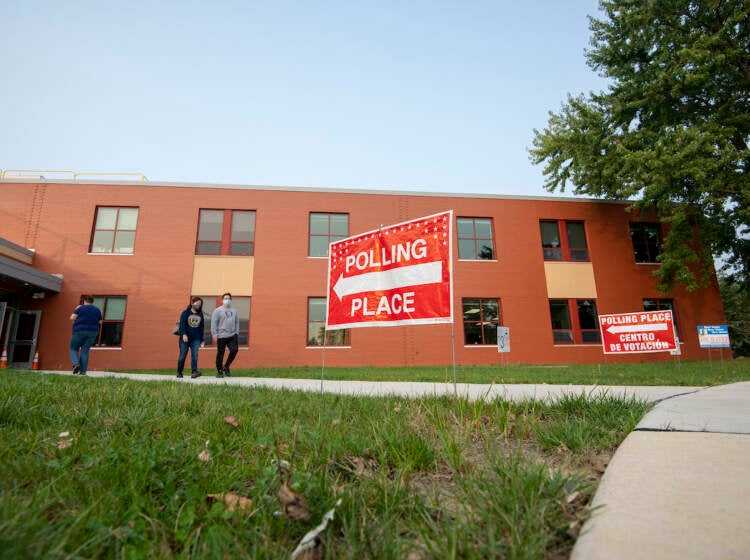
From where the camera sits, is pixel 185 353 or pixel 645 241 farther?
pixel 645 241

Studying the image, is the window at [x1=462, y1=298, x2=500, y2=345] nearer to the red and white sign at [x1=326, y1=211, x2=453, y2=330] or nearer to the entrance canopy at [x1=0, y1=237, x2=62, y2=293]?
the red and white sign at [x1=326, y1=211, x2=453, y2=330]

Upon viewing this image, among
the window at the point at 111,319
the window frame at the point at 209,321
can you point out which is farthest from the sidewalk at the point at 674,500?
the window at the point at 111,319

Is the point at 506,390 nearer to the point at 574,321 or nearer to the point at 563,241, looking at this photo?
the point at 574,321

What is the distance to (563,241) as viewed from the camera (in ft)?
63.7

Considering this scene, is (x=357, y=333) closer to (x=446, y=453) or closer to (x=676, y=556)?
(x=446, y=453)

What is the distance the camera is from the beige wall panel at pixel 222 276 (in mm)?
16797

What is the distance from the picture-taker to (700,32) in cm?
1543

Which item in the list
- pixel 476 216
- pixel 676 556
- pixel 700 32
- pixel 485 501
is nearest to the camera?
pixel 676 556

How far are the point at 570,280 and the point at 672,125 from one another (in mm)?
8489

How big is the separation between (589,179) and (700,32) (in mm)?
6717

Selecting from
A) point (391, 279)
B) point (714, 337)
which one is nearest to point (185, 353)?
point (391, 279)

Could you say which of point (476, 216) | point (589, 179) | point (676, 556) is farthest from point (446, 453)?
point (589, 179)

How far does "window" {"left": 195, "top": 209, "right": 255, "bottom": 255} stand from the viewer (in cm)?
1738

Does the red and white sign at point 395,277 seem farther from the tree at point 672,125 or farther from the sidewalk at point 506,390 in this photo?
the tree at point 672,125
